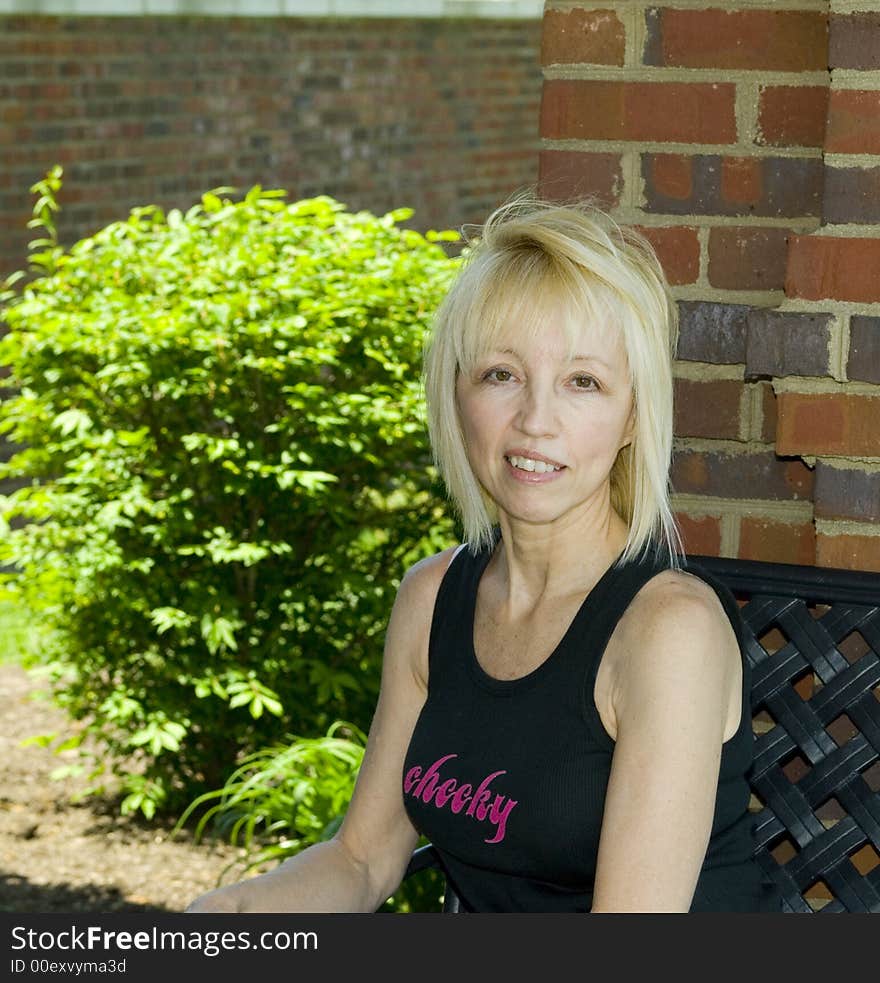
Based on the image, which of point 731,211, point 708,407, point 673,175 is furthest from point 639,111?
point 708,407

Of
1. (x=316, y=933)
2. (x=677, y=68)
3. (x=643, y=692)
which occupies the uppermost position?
(x=677, y=68)

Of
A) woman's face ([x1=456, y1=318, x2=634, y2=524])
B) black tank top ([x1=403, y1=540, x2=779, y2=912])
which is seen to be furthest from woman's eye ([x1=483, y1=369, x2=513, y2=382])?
black tank top ([x1=403, y1=540, x2=779, y2=912])

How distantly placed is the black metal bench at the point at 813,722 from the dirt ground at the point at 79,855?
73.9 inches

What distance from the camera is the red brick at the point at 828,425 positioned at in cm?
238

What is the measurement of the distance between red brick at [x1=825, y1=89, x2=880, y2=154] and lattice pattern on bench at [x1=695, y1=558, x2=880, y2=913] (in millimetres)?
608

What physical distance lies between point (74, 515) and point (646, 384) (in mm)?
2827

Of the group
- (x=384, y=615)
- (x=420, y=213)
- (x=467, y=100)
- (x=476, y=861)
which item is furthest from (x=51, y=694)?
(x=467, y=100)

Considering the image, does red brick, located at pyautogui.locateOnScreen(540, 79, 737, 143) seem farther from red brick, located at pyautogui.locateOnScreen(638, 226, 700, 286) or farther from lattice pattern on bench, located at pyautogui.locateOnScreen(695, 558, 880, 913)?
lattice pattern on bench, located at pyautogui.locateOnScreen(695, 558, 880, 913)

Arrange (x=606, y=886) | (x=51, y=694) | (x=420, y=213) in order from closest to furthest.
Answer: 1. (x=606, y=886)
2. (x=51, y=694)
3. (x=420, y=213)

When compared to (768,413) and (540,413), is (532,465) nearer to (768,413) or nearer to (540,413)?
(540,413)

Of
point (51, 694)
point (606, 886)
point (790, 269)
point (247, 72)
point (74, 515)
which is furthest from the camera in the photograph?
point (247, 72)

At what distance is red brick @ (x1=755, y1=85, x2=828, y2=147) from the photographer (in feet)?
8.23

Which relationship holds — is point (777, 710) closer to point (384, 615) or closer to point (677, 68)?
point (677, 68)

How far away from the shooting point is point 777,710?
2.41 meters
